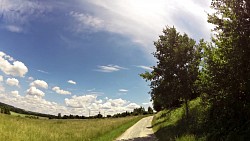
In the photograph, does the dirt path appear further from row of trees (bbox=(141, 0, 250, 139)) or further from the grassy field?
row of trees (bbox=(141, 0, 250, 139))

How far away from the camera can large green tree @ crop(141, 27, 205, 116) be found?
28375 millimetres

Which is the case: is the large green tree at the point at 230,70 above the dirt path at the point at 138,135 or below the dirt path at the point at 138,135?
above

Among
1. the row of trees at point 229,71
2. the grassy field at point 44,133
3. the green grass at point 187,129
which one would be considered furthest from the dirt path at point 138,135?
the row of trees at point 229,71

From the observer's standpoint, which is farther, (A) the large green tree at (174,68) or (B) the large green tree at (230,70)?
(A) the large green tree at (174,68)

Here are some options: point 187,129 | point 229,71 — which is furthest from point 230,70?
point 187,129

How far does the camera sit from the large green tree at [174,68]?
1117 inches

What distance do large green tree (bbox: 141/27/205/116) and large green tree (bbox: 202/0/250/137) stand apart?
33.1 ft

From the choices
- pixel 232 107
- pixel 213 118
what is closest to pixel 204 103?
pixel 213 118

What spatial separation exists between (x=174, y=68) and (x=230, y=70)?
14963 mm

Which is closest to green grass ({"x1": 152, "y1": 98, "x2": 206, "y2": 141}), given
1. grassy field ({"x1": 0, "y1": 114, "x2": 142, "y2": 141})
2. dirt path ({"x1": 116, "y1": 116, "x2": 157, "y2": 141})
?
dirt path ({"x1": 116, "y1": 116, "x2": 157, "y2": 141})

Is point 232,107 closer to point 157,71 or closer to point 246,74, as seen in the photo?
point 246,74

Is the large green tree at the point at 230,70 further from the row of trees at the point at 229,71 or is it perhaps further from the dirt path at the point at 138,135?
the dirt path at the point at 138,135

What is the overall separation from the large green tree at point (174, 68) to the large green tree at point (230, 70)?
10.1 m

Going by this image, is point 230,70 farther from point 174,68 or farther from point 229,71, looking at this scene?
point 174,68
